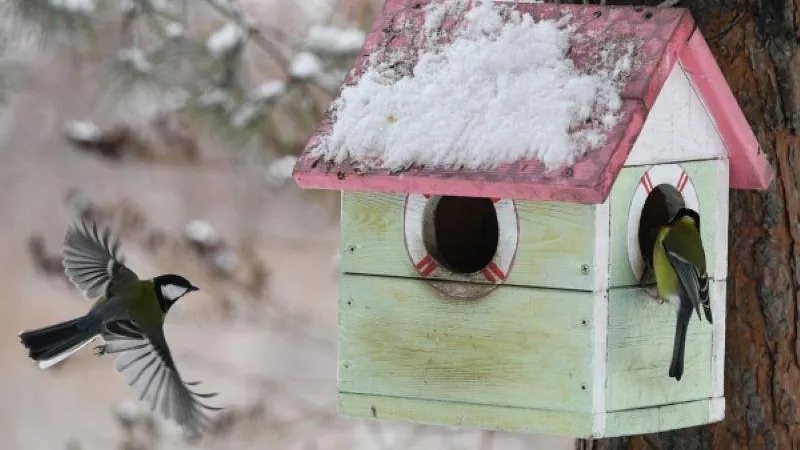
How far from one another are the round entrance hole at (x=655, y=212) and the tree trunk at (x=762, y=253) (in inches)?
5.5

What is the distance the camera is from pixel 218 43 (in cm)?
388

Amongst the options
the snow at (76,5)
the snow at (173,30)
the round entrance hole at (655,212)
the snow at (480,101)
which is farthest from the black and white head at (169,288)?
the snow at (173,30)

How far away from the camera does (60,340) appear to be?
2.72m

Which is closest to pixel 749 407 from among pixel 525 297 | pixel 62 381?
pixel 525 297

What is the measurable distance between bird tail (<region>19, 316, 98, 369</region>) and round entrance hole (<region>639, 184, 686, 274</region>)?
115 cm

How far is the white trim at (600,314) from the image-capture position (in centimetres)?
203

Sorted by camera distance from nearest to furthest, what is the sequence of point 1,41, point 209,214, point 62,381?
point 1,41
point 209,214
point 62,381

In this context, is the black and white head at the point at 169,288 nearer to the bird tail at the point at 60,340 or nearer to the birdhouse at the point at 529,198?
the bird tail at the point at 60,340

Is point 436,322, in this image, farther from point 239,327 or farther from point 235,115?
point 239,327

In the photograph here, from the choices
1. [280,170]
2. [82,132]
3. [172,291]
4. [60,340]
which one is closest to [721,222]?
[172,291]

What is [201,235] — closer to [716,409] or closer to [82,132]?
[82,132]

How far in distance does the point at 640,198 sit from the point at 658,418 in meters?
0.37

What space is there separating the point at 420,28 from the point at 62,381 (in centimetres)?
517

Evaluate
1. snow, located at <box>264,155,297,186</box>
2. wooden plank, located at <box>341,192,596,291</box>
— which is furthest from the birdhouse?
snow, located at <box>264,155,297,186</box>
